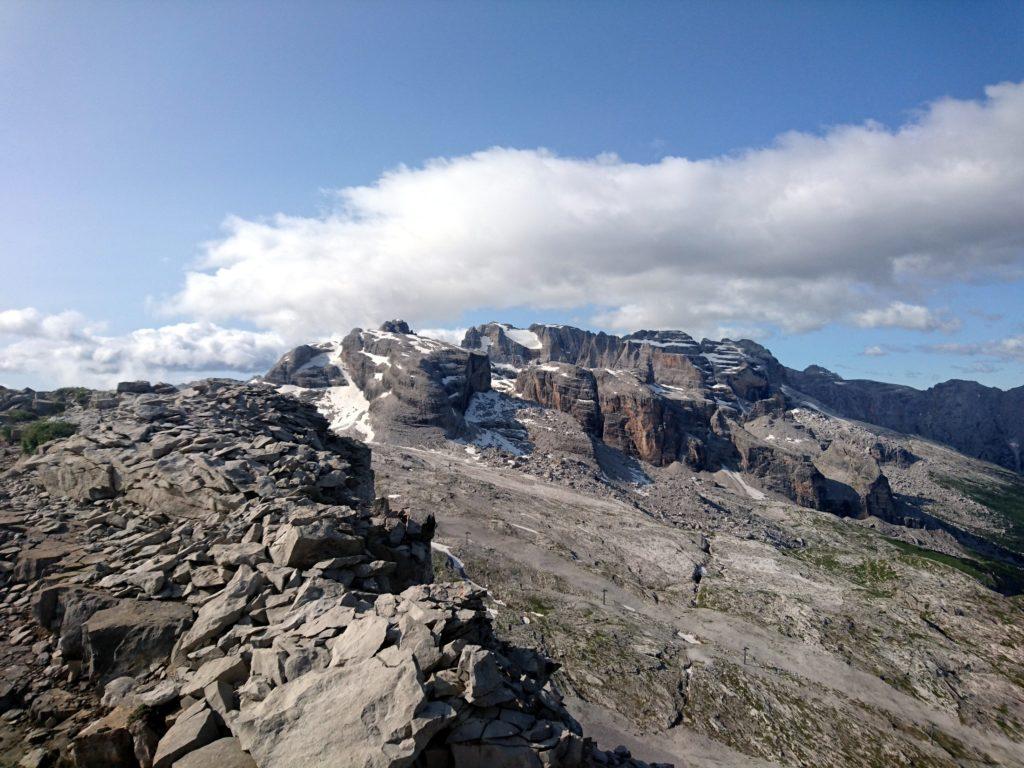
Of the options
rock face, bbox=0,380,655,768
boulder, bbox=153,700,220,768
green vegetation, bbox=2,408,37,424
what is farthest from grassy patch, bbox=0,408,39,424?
boulder, bbox=153,700,220,768

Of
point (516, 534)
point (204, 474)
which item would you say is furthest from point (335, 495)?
point (516, 534)

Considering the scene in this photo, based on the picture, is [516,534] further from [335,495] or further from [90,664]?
[90,664]

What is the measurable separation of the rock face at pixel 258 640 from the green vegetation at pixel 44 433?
19.5 m

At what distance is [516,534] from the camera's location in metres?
→ 141

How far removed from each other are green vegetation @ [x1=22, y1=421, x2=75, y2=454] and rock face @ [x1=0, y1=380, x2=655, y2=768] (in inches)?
769

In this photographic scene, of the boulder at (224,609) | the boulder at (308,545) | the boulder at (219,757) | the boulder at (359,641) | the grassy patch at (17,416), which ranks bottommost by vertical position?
the grassy patch at (17,416)

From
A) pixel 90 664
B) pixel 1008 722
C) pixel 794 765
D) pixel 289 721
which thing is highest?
pixel 289 721

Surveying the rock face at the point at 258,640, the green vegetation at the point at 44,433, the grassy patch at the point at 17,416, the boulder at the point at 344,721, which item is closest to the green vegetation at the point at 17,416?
the grassy patch at the point at 17,416

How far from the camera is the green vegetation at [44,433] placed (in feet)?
161

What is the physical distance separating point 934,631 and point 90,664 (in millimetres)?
181272

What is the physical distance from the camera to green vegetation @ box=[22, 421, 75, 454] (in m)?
49.0

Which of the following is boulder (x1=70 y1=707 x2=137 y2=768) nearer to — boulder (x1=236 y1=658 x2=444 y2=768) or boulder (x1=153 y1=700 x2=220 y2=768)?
boulder (x1=153 y1=700 x2=220 y2=768)

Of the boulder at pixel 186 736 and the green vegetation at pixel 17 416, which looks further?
the green vegetation at pixel 17 416

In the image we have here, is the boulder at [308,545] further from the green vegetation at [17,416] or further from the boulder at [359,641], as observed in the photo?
the green vegetation at [17,416]
